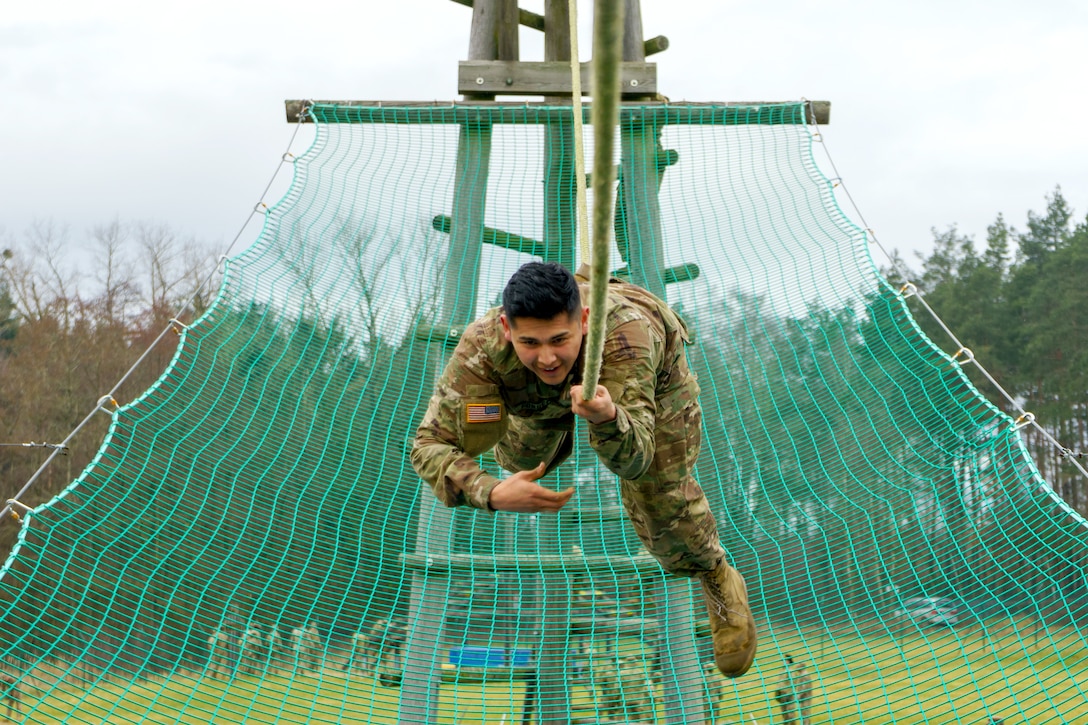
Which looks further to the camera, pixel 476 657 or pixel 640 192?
pixel 640 192

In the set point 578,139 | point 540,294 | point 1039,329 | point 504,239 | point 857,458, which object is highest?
point 1039,329

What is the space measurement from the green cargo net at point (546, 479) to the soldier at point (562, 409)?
98 cm

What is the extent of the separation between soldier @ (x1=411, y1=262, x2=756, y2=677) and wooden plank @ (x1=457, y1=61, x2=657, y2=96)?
6.90ft

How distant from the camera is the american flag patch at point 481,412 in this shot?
6.42 feet

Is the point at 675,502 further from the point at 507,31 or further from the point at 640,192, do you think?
the point at 507,31

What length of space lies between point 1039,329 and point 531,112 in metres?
14.4

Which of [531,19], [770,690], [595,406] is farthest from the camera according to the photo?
Answer: [531,19]

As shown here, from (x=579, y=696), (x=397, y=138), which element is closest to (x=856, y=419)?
(x=579, y=696)

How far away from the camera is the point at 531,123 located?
14.6 feet

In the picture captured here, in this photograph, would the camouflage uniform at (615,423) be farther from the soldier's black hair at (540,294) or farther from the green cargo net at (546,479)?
the green cargo net at (546,479)

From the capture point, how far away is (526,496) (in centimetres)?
164

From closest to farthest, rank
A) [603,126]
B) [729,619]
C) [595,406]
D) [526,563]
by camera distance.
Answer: [603,126] → [595,406] → [729,619] → [526,563]

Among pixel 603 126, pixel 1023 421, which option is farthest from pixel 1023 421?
pixel 603 126

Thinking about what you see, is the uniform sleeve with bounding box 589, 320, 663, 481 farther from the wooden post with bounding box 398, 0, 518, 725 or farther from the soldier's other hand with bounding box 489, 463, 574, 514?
the wooden post with bounding box 398, 0, 518, 725
